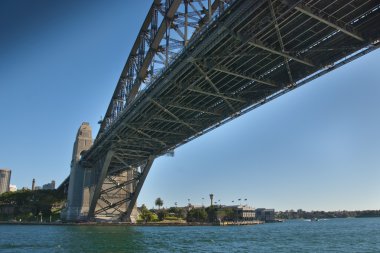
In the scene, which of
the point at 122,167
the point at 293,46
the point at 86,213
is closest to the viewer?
the point at 293,46

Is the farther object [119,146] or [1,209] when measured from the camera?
[1,209]

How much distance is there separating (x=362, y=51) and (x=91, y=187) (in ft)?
193

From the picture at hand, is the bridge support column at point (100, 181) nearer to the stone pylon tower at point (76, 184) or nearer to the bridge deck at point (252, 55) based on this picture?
the stone pylon tower at point (76, 184)

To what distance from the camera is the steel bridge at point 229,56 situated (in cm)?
2127

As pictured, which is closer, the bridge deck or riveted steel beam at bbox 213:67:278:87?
the bridge deck

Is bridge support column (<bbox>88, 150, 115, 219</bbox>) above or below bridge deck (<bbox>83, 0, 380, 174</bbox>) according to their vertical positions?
below

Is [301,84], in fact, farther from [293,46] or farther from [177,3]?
[177,3]

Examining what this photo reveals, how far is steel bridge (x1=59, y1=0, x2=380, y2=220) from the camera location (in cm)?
2127

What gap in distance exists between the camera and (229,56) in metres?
24.5

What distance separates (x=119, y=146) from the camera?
2058 inches

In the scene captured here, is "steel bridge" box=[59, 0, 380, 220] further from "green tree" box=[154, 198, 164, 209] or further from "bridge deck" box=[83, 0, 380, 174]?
"green tree" box=[154, 198, 164, 209]


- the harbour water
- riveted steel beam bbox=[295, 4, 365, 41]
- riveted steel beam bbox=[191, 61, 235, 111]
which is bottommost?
the harbour water

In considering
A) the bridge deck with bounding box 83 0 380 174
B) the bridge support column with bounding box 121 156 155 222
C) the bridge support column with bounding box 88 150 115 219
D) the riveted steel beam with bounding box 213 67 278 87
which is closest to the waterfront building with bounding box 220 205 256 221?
the bridge support column with bounding box 121 156 155 222

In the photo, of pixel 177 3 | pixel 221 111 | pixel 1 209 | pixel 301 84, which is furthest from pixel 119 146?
pixel 1 209
